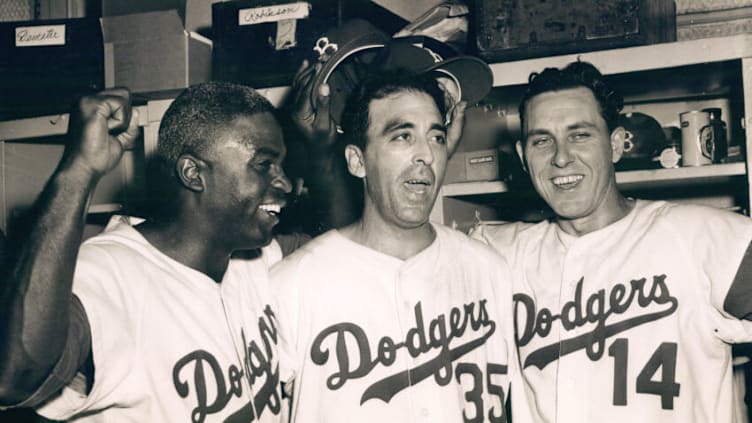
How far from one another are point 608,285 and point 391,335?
1.99 ft

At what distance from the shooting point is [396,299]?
6.24 ft

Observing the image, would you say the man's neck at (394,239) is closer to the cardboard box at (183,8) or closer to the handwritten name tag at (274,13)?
the handwritten name tag at (274,13)

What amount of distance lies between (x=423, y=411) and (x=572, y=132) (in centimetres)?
87

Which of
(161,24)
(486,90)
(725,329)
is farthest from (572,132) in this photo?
(161,24)

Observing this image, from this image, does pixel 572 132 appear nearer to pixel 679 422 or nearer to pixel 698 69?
pixel 698 69

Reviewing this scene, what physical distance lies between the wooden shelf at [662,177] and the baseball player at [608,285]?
0.64ft

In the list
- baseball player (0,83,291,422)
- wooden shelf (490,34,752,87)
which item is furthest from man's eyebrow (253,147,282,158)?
wooden shelf (490,34,752,87)

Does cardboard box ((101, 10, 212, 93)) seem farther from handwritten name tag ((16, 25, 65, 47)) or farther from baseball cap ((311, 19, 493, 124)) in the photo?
baseball cap ((311, 19, 493, 124))

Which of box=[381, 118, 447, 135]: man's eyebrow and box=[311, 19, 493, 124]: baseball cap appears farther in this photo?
box=[311, 19, 493, 124]: baseball cap

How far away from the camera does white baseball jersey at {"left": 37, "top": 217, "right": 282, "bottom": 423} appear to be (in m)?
1.48

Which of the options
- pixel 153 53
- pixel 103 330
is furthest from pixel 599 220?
pixel 153 53

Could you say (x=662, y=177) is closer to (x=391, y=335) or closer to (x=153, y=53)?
(x=391, y=335)

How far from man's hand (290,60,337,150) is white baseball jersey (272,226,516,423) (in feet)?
1.12

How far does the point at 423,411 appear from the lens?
5.90 feet
